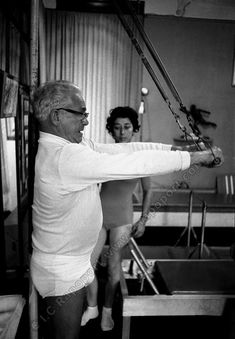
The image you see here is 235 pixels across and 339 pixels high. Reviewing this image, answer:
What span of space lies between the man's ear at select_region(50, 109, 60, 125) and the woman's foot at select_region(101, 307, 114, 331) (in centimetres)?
159

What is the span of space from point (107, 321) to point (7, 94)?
165 centimetres

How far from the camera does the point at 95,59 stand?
16.3ft

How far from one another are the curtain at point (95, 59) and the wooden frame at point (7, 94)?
2679mm

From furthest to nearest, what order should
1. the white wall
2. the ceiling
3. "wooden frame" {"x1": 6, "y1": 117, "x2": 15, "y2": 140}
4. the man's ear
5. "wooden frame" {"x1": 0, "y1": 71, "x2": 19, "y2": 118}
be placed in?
the white wall
the ceiling
"wooden frame" {"x1": 6, "y1": 117, "x2": 15, "y2": 140}
"wooden frame" {"x1": 0, "y1": 71, "x2": 19, "y2": 118}
the man's ear

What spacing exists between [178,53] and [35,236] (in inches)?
176

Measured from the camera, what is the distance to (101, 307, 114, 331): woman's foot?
2.34 m

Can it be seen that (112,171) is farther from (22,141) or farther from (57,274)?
(22,141)

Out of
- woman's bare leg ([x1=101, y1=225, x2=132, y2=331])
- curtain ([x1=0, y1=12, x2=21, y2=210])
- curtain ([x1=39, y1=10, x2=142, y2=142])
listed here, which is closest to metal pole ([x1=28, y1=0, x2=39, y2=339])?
woman's bare leg ([x1=101, y1=225, x2=132, y2=331])

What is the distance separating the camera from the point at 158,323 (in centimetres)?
251

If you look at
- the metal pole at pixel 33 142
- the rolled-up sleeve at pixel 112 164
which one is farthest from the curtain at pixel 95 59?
the rolled-up sleeve at pixel 112 164

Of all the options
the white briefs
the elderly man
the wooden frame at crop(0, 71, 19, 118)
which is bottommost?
the white briefs

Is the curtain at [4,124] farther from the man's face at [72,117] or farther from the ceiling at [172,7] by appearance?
the ceiling at [172,7]

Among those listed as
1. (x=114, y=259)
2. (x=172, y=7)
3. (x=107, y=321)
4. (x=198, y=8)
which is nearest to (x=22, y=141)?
(x=114, y=259)

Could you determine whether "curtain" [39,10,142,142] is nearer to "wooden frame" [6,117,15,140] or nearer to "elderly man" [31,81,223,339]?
"wooden frame" [6,117,15,140]
